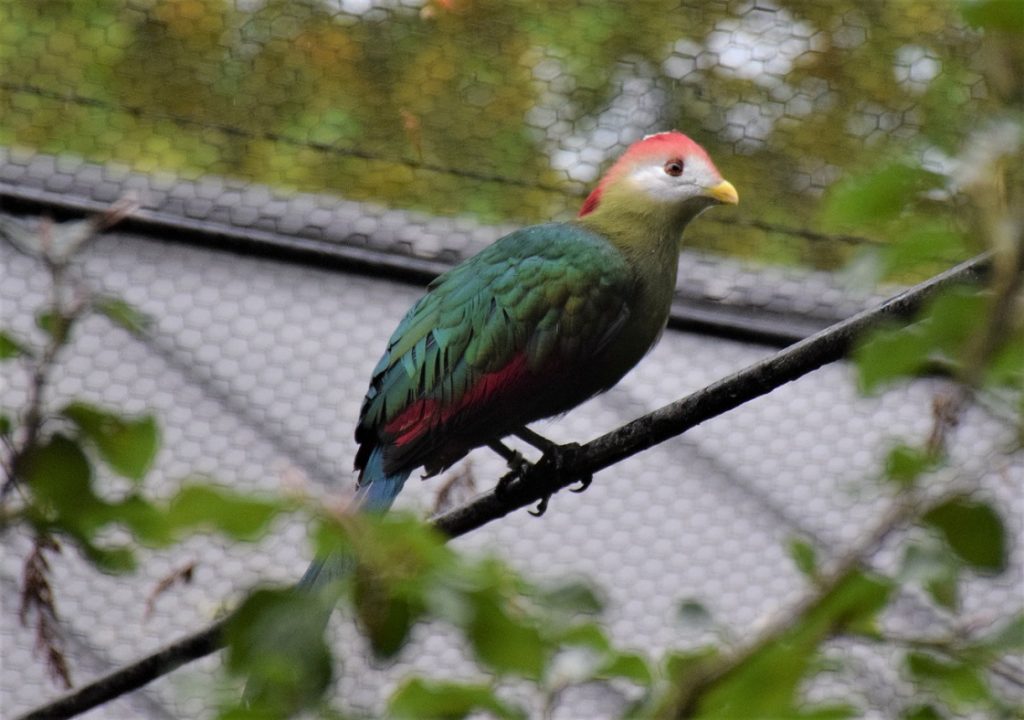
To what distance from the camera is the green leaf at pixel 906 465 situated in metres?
0.60

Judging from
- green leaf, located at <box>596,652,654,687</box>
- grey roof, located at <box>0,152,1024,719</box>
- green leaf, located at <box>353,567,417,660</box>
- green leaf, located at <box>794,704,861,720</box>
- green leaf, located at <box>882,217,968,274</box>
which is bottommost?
grey roof, located at <box>0,152,1024,719</box>

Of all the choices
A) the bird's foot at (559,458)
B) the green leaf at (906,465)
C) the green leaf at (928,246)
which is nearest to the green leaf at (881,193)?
the green leaf at (928,246)

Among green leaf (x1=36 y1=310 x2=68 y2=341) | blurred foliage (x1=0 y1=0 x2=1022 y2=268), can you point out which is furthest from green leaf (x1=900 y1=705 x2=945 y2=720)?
blurred foliage (x1=0 y1=0 x2=1022 y2=268)

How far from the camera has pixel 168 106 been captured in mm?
2402

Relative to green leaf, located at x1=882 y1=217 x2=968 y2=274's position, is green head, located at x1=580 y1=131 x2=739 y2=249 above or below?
below

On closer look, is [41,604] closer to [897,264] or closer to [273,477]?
[897,264]

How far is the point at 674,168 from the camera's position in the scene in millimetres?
2180

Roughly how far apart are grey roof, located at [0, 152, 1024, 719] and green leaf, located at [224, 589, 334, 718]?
1.63m

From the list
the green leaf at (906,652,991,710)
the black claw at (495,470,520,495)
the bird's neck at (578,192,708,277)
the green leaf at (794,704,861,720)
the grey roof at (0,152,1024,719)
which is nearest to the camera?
the green leaf at (794,704,861,720)

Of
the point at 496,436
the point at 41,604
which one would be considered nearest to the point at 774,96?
the point at 496,436

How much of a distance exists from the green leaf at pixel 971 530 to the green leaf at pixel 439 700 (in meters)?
0.21

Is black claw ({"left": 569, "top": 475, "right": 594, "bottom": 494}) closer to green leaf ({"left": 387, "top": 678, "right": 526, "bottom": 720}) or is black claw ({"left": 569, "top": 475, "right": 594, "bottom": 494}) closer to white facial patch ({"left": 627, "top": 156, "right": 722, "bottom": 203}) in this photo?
white facial patch ({"left": 627, "top": 156, "right": 722, "bottom": 203})

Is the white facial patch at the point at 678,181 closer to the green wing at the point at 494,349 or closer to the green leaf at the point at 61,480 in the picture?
the green wing at the point at 494,349

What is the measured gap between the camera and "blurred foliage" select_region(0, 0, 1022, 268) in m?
2.37
